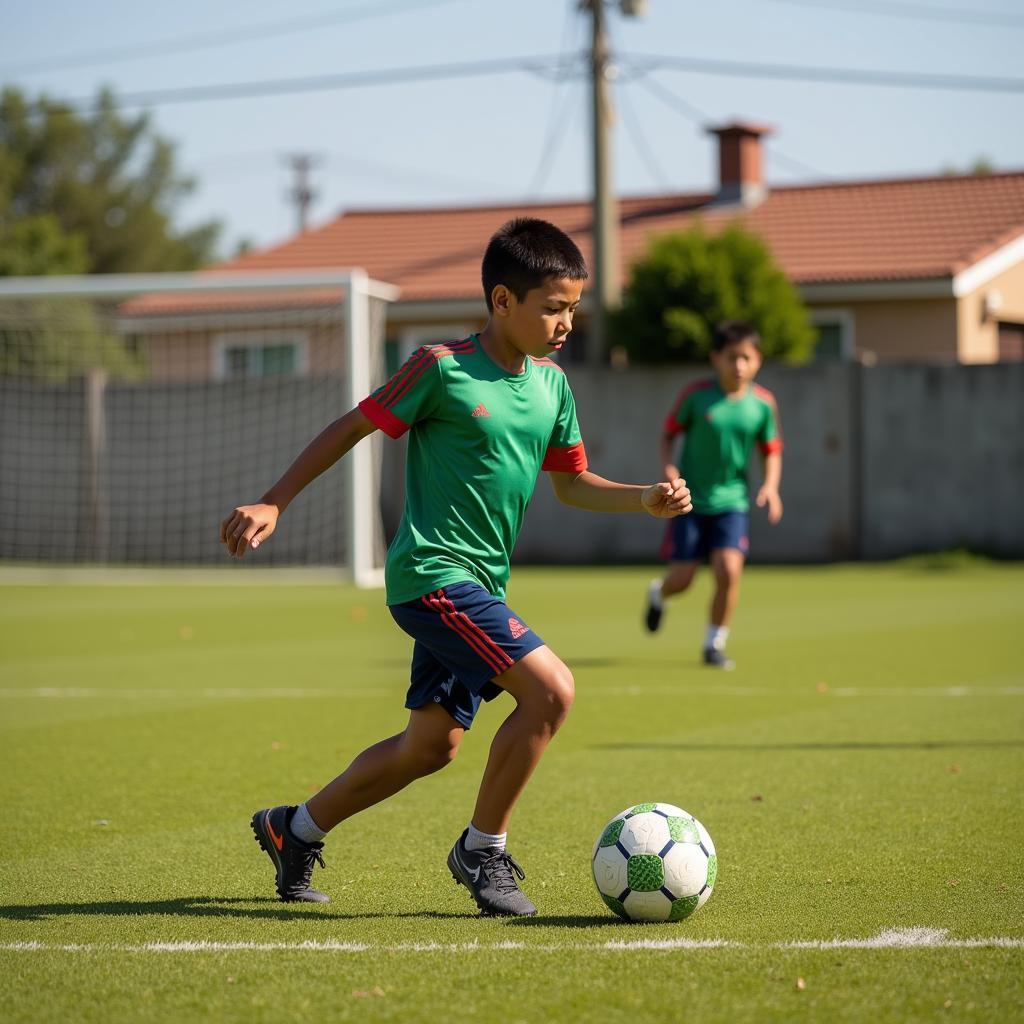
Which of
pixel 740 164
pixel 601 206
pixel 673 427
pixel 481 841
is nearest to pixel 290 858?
pixel 481 841

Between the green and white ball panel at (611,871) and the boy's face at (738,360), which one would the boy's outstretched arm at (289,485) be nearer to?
the green and white ball panel at (611,871)

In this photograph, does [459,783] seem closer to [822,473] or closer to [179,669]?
[179,669]

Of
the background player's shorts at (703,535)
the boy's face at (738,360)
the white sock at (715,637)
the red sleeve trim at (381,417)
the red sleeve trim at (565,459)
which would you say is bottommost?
the white sock at (715,637)

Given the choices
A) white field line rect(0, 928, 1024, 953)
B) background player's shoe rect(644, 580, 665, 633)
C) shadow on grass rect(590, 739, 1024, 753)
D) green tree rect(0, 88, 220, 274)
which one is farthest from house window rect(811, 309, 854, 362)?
green tree rect(0, 88, 220, 274)

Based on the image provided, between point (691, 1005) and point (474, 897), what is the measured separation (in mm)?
1054

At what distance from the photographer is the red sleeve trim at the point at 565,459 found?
4.90m

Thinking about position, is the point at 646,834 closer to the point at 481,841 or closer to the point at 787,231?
the point at 481,841

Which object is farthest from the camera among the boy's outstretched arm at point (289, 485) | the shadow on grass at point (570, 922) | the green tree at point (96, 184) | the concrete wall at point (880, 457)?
the green tree at point (96, 184)

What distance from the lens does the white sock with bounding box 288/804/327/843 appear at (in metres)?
4.67

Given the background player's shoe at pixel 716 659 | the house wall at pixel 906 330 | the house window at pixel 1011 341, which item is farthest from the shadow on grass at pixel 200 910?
the house window at pixel 1011 341

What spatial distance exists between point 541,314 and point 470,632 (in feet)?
3.07

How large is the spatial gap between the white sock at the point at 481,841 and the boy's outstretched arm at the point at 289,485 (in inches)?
40.9

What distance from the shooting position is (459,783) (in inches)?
262

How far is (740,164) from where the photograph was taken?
29891mm
